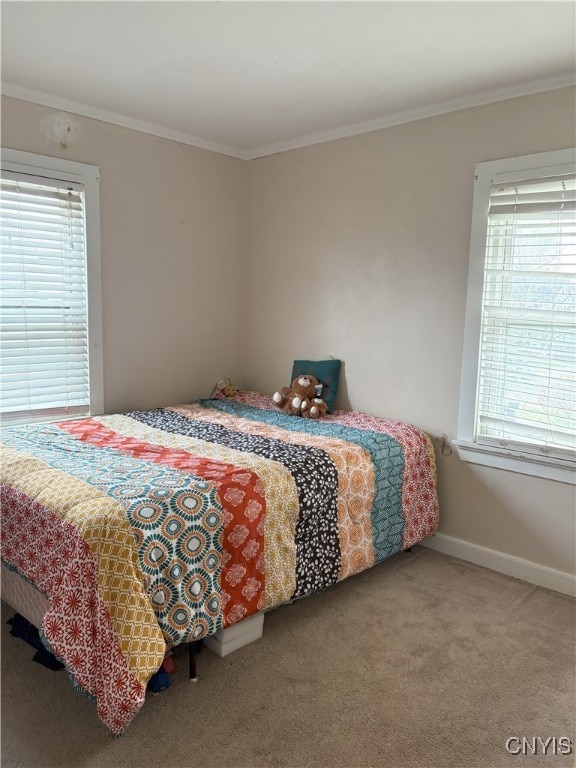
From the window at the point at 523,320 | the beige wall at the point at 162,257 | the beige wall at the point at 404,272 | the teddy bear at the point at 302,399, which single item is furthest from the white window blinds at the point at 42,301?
the window at the point at 523,320

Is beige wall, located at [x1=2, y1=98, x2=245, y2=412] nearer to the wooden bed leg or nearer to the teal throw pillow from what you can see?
the teal throw pillow

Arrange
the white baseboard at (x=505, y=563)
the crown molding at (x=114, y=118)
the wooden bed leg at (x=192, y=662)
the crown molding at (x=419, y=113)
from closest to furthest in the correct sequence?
the wooden bed leg at (x=192, y=662) → the crown molding at (x=419, y=113) → the white baseboard at (x=505, y=563) → the crown molding at (x=114, y=118)

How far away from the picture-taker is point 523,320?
2.83 m

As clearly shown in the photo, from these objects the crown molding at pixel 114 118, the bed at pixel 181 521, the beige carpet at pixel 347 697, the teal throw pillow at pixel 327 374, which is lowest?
the beige carpet at pixel 347 697

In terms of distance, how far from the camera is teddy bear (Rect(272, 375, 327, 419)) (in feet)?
11.2

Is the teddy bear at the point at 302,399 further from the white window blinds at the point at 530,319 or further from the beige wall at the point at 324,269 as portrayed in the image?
the white window blinds at the point at 530,319

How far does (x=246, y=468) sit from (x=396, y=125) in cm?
218

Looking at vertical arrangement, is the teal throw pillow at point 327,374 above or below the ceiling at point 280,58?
below

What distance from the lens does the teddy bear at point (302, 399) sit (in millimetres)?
3402

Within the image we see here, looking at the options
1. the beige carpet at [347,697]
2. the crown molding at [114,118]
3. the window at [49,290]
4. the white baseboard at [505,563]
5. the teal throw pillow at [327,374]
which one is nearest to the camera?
the beige carpet at [347,697]

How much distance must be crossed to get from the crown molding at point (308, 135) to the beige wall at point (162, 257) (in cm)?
5

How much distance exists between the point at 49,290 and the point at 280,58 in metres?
1.74

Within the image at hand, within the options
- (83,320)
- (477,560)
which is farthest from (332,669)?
(83,320)

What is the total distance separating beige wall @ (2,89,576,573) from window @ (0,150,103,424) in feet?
0.32
